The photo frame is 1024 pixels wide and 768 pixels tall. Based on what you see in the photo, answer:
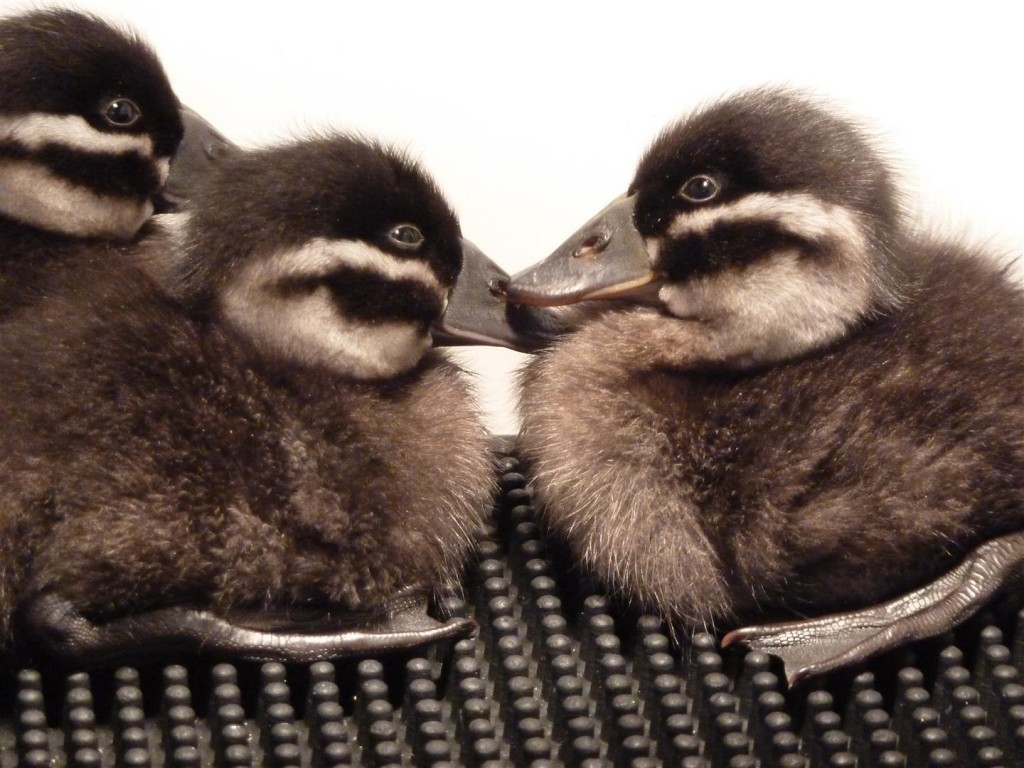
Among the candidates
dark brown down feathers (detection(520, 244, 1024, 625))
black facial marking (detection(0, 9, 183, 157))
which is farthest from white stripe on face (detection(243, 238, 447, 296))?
black facial marking (detection(0, 9, 183, 157))

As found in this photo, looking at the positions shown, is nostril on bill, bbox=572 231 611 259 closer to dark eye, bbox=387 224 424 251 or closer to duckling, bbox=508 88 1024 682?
duckling, bbox=508 88 1024 682

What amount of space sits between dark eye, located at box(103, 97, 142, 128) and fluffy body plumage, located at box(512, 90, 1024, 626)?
0.51 m

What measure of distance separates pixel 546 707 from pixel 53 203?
29.2 inches

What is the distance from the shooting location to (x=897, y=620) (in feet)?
4.71

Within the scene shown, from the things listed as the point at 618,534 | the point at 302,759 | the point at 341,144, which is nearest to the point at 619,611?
the point at 618,534

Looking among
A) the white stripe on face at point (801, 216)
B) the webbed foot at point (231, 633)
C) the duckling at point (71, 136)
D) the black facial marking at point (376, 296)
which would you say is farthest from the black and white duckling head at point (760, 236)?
the duckling at point (71, 136)

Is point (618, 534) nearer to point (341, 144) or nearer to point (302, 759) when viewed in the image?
point (302, 759)

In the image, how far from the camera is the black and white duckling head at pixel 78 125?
1650mm

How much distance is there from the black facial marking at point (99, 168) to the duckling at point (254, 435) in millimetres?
146

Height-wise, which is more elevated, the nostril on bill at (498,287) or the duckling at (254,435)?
the nostril on bill at (498,287)

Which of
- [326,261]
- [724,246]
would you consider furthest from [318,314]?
[724,246]

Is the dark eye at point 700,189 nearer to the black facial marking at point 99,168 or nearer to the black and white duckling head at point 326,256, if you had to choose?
the black and white duckling head at point 326,256

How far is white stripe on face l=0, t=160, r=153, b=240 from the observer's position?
1.67m

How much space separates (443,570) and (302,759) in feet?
0.79
